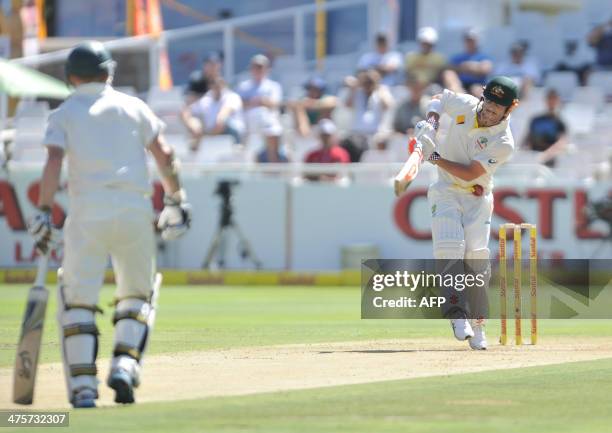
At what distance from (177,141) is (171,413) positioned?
13.3 metres

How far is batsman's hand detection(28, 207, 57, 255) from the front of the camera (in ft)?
23.0

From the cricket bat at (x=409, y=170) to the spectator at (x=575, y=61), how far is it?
10.6 meters

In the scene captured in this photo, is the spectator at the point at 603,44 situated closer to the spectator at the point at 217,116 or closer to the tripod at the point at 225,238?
the spectator at the point at 217,116

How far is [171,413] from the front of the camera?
6770 mm

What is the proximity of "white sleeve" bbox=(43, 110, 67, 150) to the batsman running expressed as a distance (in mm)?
3303

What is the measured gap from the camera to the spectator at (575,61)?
20.3m

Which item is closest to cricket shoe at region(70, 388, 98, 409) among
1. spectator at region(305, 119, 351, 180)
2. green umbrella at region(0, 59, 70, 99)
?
green umbrella at region(0, 59, 70, 99)

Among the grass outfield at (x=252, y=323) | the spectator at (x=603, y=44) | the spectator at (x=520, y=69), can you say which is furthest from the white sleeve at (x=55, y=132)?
the spectator at (x=603, y=44)

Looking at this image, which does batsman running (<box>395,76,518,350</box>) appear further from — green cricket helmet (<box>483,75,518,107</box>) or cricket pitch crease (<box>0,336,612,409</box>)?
cricket pitch crease (<box>0,336,612,409</box>)

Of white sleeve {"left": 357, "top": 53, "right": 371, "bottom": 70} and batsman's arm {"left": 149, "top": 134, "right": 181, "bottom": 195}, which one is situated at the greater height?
white sleeve {"left": 357, "top": 53, "right": 371, "bottom": 70}

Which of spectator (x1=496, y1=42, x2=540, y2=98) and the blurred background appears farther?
spectator (x1=496, y1=42, x2=540, y2=98)

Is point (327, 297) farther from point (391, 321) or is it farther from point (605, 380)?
point (605, 380)

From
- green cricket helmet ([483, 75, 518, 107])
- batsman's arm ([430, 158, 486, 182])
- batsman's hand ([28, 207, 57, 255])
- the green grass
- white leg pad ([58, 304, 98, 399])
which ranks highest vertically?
green cricket helmet ([483, 75, 518, 107])

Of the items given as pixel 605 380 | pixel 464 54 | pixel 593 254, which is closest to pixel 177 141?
pixel 464 54
